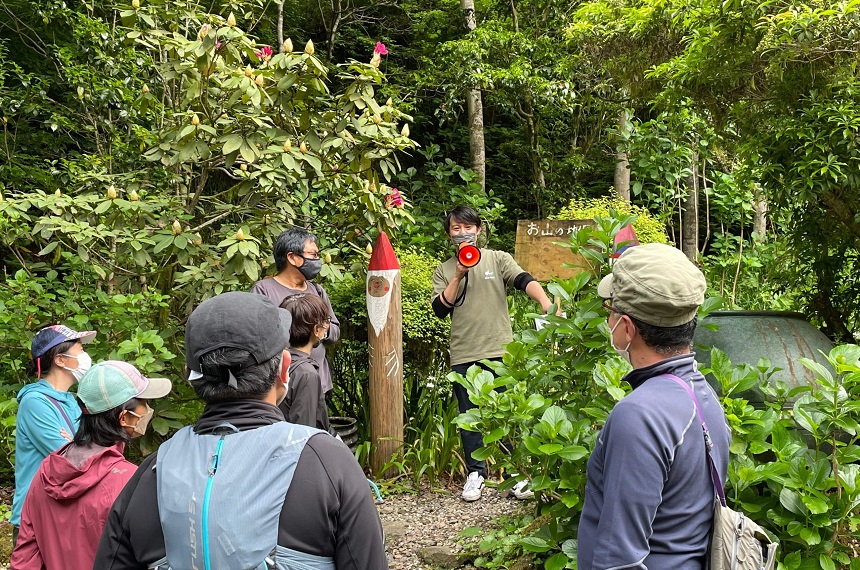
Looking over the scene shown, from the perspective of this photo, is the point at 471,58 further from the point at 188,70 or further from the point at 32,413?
the point at 32,413

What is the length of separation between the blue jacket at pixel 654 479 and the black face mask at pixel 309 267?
2819 mm

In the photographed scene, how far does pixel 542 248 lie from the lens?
5.52 metres

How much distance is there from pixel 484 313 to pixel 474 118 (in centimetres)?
568

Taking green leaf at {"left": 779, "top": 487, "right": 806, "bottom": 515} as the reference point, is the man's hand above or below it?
above

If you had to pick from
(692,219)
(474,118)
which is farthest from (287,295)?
(692,219)

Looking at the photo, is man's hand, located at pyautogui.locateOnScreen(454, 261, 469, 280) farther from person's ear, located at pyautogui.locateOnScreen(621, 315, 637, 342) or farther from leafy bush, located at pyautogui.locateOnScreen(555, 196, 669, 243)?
person's ear, located at pyautogui.locateOnScreen(621, 315, 637, 342)

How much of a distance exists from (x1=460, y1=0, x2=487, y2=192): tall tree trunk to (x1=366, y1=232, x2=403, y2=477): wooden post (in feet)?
16.4

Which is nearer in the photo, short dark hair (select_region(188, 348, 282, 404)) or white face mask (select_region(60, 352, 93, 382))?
short dark hair (select_region(188, 348, 282, 404))

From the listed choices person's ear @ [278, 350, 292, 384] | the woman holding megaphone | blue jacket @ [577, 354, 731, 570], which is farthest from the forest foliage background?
person's ear @ [278, 350, 292, 384]

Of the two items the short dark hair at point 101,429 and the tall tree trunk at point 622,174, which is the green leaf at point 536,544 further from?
the tall tree trunk at point 622,174

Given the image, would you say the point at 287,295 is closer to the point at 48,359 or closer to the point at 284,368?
the point at 48,359

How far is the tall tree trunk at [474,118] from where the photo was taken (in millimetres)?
9906

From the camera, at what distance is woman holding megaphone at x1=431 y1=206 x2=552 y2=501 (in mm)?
4941

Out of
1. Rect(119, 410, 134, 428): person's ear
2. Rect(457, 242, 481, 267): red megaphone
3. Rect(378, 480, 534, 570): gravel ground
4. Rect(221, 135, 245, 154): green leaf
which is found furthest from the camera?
Rect(457, 242, 481, 267): red megaphone
